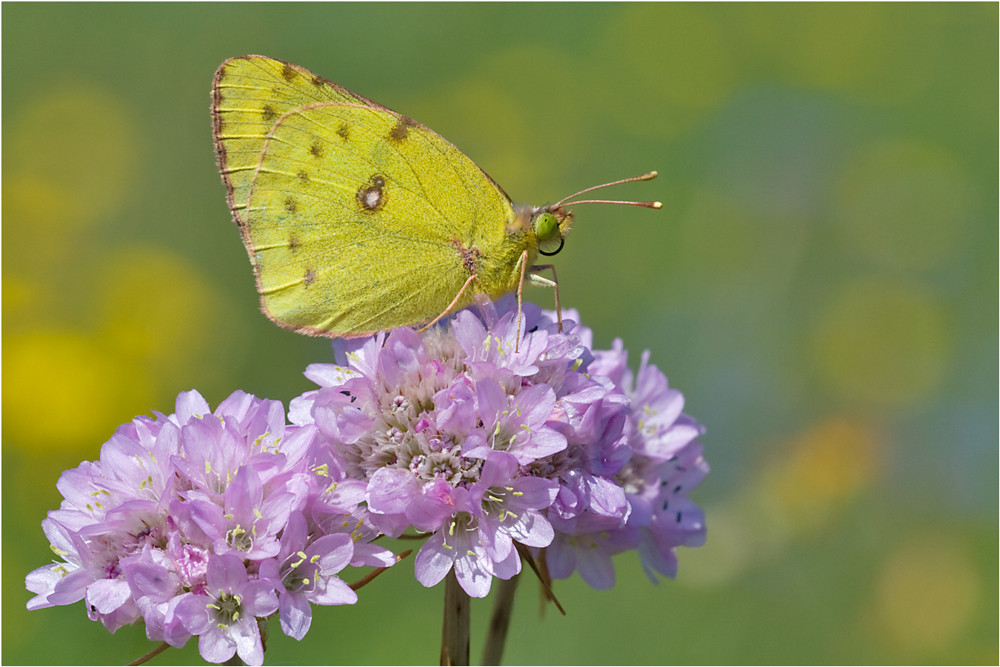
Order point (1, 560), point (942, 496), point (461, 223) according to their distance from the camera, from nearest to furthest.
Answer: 1. point (461, 223)
2. point (1, 560)
3. point (942, 496)

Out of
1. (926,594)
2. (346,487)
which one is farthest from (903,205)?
(346,487)

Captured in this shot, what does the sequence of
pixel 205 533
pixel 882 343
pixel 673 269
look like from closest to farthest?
pixel 205 533, pixel 882 343, pixel 673 269

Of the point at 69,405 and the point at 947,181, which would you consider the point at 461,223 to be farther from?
the point at 947,181

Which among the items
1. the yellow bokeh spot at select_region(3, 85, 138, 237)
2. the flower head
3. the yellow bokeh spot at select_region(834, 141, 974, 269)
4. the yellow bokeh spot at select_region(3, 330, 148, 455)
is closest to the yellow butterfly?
the flower head

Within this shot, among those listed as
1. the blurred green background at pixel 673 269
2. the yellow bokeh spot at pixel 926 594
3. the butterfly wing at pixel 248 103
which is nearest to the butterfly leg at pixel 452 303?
the butterfly wing at pixel 248 103

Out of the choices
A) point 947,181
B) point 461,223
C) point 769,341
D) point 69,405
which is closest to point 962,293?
point 947,181

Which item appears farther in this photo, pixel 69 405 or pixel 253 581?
pixel 69 405

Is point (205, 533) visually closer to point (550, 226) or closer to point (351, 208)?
point (351, 208)

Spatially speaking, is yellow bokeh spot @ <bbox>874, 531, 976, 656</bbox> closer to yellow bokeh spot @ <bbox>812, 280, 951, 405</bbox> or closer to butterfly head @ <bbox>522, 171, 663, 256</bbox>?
yellow bokeh spot @ <bbox>812, 280, 951, 405</bbox>
